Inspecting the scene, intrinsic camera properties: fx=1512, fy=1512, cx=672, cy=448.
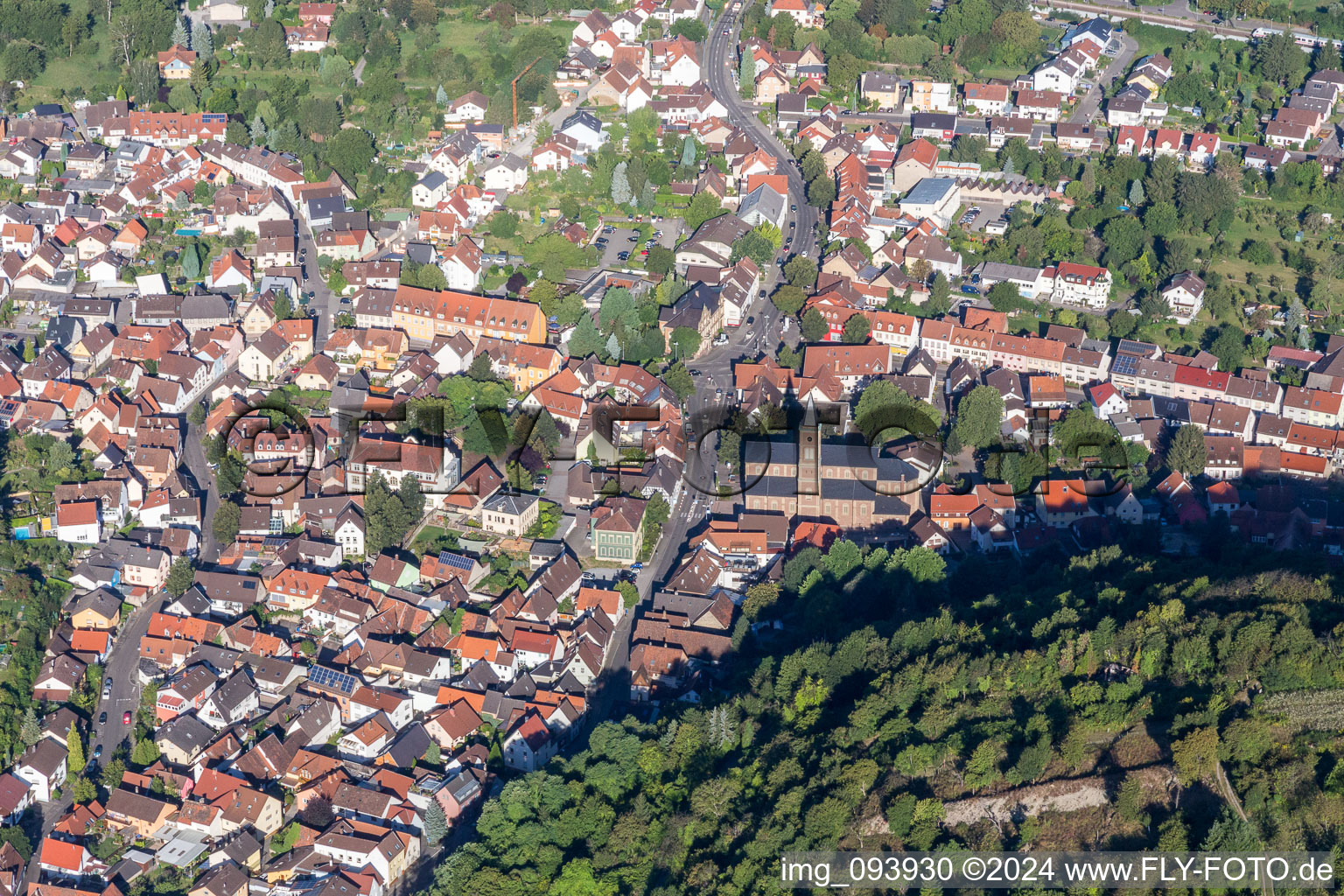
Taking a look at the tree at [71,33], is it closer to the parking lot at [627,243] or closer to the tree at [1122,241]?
the parking lot at [627,243]

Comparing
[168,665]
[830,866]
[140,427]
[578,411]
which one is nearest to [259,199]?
[140,427]

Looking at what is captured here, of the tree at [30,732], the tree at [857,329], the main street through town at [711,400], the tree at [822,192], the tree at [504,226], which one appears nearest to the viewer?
the tree at [30,732]

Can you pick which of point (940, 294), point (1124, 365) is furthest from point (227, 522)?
point (1124, 365)

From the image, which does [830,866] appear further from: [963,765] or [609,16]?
[609,16]

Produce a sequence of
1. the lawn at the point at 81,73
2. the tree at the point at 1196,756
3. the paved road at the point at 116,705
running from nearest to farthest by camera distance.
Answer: the tree at the point at 1196,756
the paved road at the point at 116,705
the lawn at the point at 81,73

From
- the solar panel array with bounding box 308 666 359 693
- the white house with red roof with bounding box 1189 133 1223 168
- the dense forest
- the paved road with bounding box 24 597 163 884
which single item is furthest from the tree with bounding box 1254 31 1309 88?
the paved road with bounding box 24 597 163 884

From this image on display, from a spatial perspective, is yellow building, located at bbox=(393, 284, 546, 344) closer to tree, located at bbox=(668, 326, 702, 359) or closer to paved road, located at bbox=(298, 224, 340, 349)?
paved road, located at bbox=(298, 224, 340, 349)

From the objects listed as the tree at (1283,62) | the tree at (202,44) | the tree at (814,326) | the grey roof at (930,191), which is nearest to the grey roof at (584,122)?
the grey roof at (930,191)
